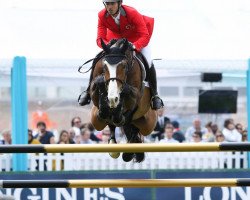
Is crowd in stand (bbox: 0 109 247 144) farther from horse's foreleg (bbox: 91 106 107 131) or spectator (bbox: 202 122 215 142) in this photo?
horse's foreleg (bbox: 91 106 107 131)

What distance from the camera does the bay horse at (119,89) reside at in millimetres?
9016

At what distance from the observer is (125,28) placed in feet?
31.9

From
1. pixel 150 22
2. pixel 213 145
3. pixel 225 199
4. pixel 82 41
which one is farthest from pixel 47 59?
pixel 213 145

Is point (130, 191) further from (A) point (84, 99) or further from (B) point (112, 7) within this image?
(B) point (112, 7)

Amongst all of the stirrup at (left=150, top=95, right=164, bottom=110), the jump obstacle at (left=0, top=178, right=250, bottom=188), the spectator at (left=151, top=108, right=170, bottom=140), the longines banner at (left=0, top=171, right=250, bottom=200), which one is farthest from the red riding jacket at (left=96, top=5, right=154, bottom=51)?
the spectator at (left=151, top=108, right=170, bottom=140)

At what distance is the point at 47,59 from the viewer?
586 inches

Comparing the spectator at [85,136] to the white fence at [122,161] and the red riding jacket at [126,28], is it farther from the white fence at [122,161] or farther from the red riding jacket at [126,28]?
the red riding jacket at [126,28]

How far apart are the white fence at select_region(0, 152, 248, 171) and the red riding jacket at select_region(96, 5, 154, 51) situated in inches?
203

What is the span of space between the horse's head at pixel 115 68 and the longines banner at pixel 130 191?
3.30 meters

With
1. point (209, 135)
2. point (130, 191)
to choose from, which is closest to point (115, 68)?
point (130, 191)

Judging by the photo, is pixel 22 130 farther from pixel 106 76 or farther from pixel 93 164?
pixel 106 76

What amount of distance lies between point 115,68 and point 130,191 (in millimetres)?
3796

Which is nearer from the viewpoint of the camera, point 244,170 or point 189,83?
point 244,170

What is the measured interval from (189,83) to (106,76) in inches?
306
